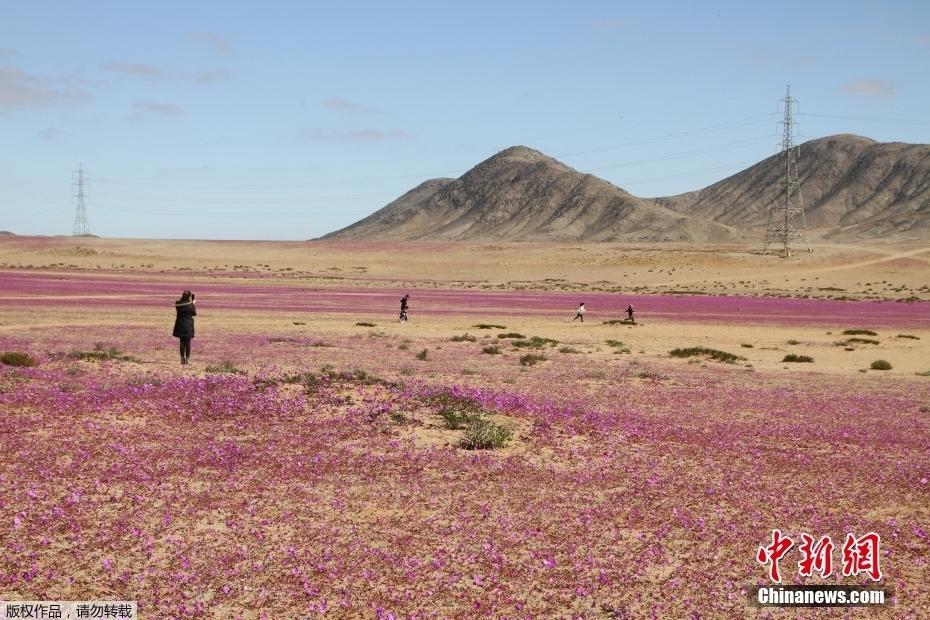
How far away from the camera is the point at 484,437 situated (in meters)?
13.0

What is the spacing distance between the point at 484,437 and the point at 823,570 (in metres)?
5.86

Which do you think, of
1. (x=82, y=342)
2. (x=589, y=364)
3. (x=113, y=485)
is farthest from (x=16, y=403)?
(x=589, y=364)

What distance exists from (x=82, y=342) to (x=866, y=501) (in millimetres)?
25156

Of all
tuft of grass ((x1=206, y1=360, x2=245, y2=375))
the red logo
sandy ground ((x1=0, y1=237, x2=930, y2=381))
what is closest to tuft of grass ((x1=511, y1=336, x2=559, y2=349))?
sandy ground ((x1=0, y1=237, x2=930, y2=381))

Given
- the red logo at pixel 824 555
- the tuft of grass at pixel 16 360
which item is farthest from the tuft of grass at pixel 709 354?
the tuft of grass at pixel 16 360

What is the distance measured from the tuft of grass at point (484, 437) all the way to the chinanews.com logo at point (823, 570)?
4.91 meters

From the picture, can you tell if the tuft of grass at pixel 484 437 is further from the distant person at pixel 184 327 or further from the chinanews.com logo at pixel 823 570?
the distant person at pixel 184 327

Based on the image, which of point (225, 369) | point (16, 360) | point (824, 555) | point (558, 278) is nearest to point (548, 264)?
point (558, 278)

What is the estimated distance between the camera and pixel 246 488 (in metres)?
10.4

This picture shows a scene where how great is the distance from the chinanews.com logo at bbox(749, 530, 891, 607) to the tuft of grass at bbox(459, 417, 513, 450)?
491cm

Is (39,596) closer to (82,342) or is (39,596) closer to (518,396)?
(518,396)

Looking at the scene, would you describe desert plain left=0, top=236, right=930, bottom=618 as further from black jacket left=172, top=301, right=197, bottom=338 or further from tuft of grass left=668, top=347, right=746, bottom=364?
black jacket left=172, top=301, right=197, bottom=338

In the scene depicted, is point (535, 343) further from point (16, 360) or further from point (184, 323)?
point (16, 360)

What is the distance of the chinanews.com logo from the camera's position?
7.67 metres
